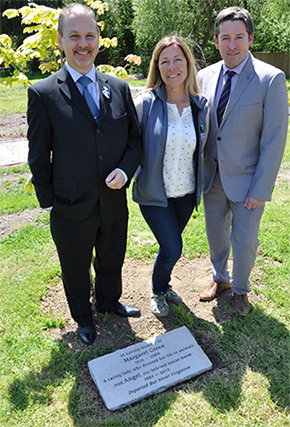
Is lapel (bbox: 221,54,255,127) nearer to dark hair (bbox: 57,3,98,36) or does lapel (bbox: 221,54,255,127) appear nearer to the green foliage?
dark hair (bbox: 57,3,98,36)

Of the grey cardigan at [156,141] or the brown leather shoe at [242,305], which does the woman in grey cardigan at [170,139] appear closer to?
the grey cardigan at [156,141]

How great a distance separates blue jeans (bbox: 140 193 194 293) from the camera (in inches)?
112

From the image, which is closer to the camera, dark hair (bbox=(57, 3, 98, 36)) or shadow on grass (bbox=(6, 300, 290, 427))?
dark hair (bbox=(57, 3, 98, 36))

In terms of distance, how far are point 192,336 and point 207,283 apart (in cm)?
88

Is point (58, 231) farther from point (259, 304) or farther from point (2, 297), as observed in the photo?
point (259, 304)

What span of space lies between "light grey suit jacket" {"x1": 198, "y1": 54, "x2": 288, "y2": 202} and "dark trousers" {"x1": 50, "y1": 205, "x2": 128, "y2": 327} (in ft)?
3.19

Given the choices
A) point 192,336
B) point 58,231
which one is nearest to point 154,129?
point 58,231

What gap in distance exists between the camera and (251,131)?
8.95 feet

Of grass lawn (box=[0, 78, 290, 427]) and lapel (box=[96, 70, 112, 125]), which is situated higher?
lapel (box=[96, 70, 112, 125])

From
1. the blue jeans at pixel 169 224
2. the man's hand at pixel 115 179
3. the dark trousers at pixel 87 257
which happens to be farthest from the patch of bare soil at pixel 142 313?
the man's hand at pixel 115 179

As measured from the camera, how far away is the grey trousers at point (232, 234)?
295 centimetres

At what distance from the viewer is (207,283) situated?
371cm

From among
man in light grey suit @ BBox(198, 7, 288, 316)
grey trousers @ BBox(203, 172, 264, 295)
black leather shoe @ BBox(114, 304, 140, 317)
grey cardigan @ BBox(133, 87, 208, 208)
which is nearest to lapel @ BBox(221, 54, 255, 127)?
man in light grey suit @ BBox(198, 7, 288, 316)

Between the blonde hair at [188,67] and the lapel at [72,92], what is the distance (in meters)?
0.67
